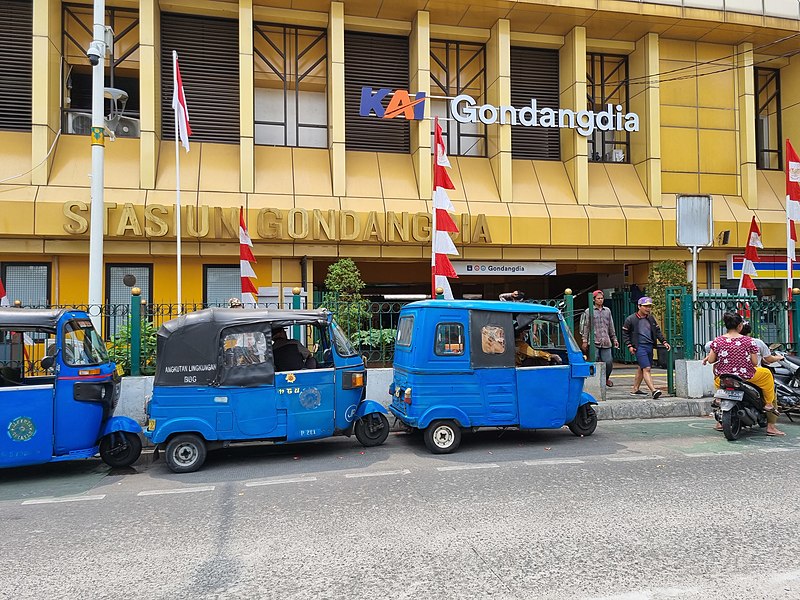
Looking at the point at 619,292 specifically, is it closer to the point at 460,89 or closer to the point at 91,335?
the point at 460,89

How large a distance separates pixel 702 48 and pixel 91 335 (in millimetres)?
17726

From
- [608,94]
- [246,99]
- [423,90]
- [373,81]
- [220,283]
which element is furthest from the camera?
[608,94]

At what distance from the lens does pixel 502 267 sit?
1580cm

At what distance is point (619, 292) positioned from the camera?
16.8 m

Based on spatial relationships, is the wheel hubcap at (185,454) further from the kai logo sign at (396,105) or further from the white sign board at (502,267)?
the white sign board at (502,267)

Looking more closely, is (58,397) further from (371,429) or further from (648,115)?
(648,115)

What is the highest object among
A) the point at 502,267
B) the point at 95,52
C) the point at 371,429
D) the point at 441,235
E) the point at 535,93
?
the point at 535,93

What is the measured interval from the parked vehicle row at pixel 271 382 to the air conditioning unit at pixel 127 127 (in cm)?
847

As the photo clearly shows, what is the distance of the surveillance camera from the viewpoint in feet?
30.7

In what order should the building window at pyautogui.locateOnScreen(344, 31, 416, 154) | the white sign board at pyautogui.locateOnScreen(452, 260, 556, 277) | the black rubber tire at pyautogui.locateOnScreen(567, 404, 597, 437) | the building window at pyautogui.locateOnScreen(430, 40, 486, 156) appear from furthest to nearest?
the building window at pyautogui.locateOnScreen(430, 40, 486, 156) < the building window at pyautogui.locateOnScreen(344, 31, 416, 154) < the white sign board at pyautogui.locateOnScreen(452, 260, 556, 277) < the black rubber tire at pyautogui.locateOnScreen(567, 404, 597, 437)

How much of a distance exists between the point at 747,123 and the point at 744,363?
12.0m

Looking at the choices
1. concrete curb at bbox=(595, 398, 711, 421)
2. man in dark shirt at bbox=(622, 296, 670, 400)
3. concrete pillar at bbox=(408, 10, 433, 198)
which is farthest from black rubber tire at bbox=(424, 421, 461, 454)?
concrete pillar at bbox=(408, 10, 433, 198)

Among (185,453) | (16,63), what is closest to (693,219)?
(185,453)

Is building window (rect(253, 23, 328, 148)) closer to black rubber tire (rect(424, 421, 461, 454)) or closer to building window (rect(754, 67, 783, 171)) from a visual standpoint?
black rubber tire (rect(424, 421, 461, 454))
